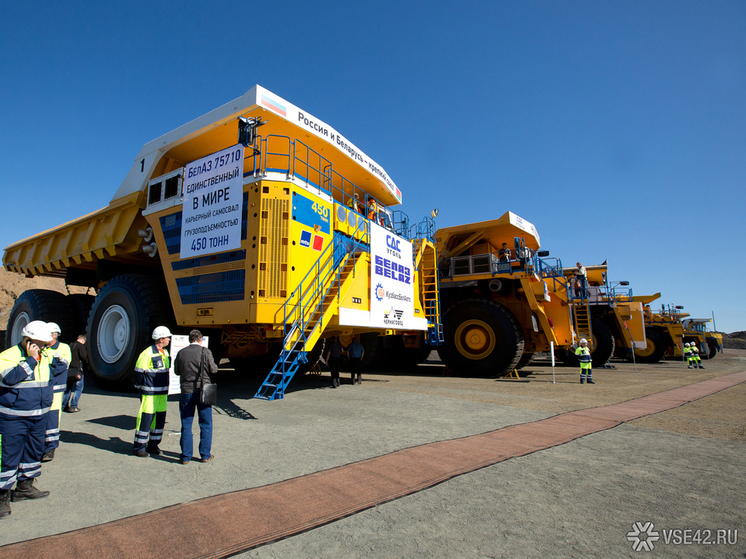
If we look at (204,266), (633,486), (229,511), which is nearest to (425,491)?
(229,511)

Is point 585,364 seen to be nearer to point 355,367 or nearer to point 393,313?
point 393,313

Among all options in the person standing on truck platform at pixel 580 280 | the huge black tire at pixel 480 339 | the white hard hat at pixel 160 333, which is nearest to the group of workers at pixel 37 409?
the white hard hat at pixel 160 333

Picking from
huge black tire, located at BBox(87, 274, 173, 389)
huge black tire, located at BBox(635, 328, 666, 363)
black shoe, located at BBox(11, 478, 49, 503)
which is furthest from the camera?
huge black tire, located at BBox(635, 328, 666, 363)

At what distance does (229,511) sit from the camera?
3.02 meters

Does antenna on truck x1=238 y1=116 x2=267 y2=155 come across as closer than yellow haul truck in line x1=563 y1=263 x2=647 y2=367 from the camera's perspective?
Yes

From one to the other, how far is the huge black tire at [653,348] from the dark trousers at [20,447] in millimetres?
25413

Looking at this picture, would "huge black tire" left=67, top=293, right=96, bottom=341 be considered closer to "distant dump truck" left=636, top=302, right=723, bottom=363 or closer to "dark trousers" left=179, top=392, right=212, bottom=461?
"dark trousers" left=179, top=392, right=212, bottom=461

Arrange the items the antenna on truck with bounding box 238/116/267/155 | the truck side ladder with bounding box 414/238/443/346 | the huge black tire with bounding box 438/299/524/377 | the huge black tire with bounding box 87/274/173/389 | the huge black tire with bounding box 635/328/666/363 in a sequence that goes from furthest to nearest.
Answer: the huge black tire with bounding box 635/328/666/363 → the huge black tire with bounding box 438/299/524/377 → the truck side ladder with bounding box 414/238/443/346 → the huge black tire with bounding box 87/274/173/389 → the antenna on truck with bounding box 238/116/267/155

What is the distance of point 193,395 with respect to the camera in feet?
13.8

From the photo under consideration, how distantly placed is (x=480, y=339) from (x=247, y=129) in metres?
8.87

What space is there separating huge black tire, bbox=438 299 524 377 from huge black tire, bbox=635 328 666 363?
14.7 meters

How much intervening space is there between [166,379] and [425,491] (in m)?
3.04

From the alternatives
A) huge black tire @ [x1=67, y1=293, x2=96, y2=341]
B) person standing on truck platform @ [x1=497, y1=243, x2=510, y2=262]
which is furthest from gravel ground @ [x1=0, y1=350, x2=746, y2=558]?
person standing on truck platform @ [x1=497, y1=243, x2=510, y2=262]

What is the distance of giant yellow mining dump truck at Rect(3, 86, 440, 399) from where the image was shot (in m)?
6.83
